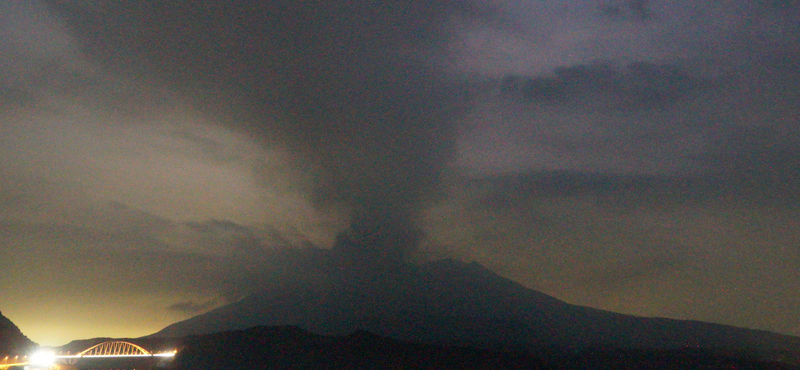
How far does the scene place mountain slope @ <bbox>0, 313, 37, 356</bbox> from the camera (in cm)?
7575

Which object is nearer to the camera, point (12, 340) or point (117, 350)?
point (12, 340)

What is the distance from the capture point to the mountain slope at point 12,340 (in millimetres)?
75750

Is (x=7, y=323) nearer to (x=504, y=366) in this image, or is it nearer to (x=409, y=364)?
(x=409, y=364)

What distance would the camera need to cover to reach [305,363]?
19738cm

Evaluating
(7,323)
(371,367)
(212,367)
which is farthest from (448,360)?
(7,323)

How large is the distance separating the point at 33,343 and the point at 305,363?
119943 mm

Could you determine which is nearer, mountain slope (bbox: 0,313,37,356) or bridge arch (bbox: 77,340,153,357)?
mountain slope (bbox: 0,313,37,356)

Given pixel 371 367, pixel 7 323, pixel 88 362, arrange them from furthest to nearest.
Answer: pixel 371 367 < pixel 88 362 < pixel 7 323

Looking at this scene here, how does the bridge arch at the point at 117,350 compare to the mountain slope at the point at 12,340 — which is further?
the bridge arch at the point at 117,350

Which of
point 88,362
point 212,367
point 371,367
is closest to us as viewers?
point 88,362

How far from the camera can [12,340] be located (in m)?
79.9

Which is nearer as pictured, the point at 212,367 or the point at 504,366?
the point at 212,367

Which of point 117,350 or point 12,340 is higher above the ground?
point 117,350

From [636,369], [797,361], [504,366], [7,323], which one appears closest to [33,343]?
[7,323]
